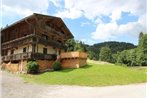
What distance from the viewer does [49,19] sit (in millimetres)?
42750

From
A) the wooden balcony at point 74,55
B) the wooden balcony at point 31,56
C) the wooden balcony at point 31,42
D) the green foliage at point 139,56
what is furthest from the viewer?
the green foliage at point 139,56

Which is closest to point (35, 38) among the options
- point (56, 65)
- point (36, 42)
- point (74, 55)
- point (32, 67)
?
point (36, 42)

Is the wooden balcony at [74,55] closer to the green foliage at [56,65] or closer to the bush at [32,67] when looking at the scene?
the green foliage at [56,65]

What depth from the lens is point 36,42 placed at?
3888 centimetres

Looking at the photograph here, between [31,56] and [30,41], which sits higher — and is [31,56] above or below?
below

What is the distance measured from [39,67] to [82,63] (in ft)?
23.3

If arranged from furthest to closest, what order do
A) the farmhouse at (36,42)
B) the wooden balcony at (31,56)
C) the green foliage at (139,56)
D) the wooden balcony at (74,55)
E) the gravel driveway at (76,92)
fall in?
the green foliage at (139,56)
the farmhouse at (36,42)
the wooden balcony at (74,55)
the wooden balcony at (31,56)
the gravel driveway at (76,92)

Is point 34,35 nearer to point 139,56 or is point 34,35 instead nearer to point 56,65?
point 56,65

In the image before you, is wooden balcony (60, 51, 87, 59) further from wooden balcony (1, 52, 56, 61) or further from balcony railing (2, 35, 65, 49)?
balcony railing (2, 35, 65, 49)

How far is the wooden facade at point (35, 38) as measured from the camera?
3919 centimetres

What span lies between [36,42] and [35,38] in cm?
70

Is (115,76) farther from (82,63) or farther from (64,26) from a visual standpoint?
(64,26)

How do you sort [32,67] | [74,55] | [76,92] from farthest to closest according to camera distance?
[74,55], [32,67], [76,92]

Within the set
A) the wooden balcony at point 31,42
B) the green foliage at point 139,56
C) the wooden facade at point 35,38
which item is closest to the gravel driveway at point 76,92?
the wooden facade at point 35,38
